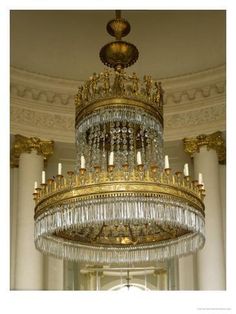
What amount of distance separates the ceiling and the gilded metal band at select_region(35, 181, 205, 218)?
116 inches

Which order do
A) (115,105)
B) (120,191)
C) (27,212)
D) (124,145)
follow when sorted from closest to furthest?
(120,191) → (115,105) → (124,145) → (27,212)

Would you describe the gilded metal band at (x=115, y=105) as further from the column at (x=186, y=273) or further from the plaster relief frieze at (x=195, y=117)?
the column at (x=186, y=273)

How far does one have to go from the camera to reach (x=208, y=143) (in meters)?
7.44

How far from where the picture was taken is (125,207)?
4.50 m

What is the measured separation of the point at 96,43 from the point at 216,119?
138 cm

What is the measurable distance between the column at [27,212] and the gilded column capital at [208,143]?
1346mm

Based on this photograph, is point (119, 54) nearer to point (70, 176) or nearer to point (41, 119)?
point (70, 176)

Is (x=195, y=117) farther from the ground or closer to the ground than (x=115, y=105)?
farther from the ground

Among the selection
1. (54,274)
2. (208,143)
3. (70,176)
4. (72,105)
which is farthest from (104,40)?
(70,176)

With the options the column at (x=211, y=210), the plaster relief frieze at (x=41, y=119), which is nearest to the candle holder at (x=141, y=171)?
the column at (x=211, y=210)

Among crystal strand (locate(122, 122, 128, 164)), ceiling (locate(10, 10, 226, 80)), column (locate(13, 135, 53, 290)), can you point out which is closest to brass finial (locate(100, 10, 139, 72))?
crystal strand (locate(122, 122, 128, 164))

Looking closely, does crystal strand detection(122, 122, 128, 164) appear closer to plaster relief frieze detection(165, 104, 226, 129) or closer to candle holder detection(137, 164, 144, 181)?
candle holder detection(137, 164, 144, 181)

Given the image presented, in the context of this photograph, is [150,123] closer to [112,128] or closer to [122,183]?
[112,128]

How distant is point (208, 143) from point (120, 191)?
3079 mm
